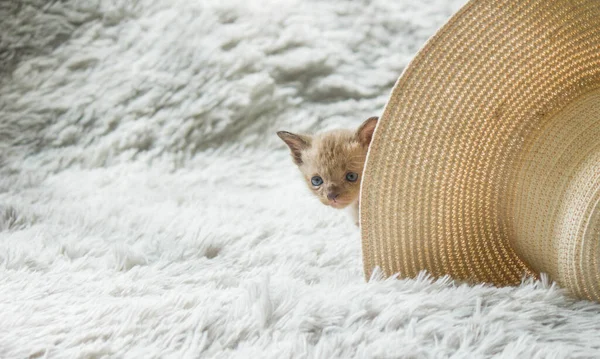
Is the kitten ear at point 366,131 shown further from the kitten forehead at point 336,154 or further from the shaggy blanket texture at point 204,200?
the shaggy blanket texture at point 204,200

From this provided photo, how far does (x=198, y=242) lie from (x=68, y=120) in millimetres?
696

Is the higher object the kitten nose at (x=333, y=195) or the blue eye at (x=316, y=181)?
the blue eye at (x=316, y=181)

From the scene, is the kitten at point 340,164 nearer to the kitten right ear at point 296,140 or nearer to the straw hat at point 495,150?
the kitten right ear at point 296,140

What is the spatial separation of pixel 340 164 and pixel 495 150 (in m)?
0.34

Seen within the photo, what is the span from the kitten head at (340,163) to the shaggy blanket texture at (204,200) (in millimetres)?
80

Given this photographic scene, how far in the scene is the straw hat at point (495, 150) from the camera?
69cm

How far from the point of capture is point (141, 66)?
160 centimetres

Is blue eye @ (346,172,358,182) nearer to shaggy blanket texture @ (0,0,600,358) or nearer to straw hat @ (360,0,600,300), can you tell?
shaggy blanket texture @ (0,0,600,358)

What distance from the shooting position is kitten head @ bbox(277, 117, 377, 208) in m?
1.04

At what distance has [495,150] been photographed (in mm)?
750

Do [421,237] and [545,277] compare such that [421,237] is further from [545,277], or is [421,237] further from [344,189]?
[344,189]

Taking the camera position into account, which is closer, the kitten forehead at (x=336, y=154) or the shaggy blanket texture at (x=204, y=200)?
the shaggy blanket texture at (x=204, y=200)

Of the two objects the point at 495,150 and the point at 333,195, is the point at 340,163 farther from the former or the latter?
the point at 495,150

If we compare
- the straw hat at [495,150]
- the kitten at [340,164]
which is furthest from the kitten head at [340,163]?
the straw hat at [495,150]
